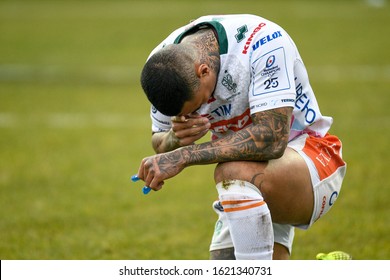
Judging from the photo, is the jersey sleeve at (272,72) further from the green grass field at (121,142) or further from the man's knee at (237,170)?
the green grass field at (121,142)

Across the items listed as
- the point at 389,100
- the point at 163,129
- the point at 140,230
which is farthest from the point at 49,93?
the point at 163,129

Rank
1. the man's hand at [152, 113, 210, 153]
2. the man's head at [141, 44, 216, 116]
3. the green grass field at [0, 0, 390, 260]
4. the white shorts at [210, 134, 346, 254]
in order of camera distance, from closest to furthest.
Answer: the man's head at [141, 44, 216, 116], the man's hand at [152, 113, 210, 153], the white shorts at [210, 134, 346, 254], the green grass field at [0, 0, 390, 260]

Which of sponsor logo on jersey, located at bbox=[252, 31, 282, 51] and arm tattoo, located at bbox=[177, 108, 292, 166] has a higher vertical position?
sponsor logo on jersey, located at bbox=[252, 31, 282, 51]

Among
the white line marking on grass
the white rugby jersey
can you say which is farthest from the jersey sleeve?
the white line marking on grass

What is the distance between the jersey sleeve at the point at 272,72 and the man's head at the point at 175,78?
0.29 m

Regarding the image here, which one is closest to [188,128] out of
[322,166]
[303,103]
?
[303,103]

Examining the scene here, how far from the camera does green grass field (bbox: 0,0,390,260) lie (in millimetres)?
7188

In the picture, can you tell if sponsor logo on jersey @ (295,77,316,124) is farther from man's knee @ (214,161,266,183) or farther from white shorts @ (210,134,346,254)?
man's knee @ (214,161,266,183)

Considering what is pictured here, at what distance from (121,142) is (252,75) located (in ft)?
21.7

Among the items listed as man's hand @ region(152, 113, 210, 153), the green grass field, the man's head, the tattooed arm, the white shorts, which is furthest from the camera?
the green grass field

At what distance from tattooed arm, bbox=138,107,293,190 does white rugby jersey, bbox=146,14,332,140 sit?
81 mm

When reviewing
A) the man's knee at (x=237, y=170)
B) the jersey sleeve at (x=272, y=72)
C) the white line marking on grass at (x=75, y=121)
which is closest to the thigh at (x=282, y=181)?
the man's knee at (x=237, y=170)

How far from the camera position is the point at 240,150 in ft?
15.4

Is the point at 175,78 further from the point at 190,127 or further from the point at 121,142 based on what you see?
the point at 121,142
